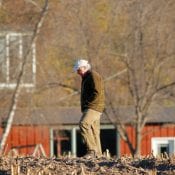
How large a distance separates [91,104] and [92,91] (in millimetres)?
207

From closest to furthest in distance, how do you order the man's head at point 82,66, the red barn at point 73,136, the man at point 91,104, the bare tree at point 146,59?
the man's head at point 82,66 < the man at point 91,104 < the bare tree at point 146,59 < the red barn at point 73,136

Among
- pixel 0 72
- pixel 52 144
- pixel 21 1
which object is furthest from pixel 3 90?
pixel 52 144

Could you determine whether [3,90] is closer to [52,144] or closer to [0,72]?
[0,72]

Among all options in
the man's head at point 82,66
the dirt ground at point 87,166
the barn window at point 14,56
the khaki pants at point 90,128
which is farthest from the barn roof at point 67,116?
the dirt ground at point 87,166

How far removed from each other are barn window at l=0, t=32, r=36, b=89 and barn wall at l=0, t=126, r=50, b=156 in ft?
12.6

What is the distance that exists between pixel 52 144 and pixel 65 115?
4.52ft

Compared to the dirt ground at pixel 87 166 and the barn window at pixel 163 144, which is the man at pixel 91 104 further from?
the barn window at pixel 163 144

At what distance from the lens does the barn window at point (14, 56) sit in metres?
28.3

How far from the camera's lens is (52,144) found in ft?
109

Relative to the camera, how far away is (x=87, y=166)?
41.1 feet

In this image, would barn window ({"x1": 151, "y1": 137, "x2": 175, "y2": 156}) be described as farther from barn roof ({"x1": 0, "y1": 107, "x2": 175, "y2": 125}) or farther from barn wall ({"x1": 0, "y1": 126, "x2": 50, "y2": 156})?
barn wall ({"x1": 0, "y1": 126, "x2": 50, "y2": 156})

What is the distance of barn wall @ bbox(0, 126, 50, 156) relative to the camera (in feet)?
107

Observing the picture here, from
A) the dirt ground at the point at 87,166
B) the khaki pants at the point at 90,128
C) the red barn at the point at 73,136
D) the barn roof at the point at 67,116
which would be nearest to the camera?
the dirt ground at the point at 87,166

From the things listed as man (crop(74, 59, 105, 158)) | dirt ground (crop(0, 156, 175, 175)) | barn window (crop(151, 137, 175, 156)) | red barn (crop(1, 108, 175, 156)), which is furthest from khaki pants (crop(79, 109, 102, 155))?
barn window (crop(151, 137, 175, 156))
